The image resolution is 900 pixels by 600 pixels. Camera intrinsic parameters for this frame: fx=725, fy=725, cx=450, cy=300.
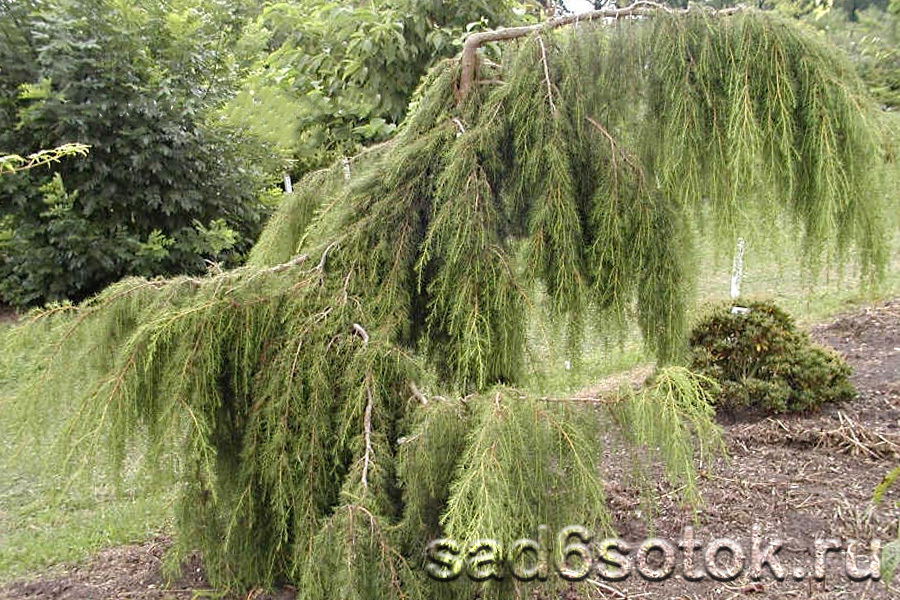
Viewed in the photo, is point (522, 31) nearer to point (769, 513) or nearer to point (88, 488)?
point (769, 513)

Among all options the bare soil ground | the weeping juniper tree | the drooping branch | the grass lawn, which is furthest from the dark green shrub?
the drooping branch

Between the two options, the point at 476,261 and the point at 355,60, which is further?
the point at 355,60

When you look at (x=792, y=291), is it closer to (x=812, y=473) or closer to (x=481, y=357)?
(x=812, y=473)

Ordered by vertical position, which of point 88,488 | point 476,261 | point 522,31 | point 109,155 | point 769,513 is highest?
point 109,155

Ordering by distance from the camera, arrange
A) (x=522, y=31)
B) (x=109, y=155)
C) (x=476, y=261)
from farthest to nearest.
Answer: (x=109, y=155)
(x=522, y=31)
(x=476, y=261)

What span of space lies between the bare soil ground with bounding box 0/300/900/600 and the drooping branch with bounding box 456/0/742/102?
147 cm

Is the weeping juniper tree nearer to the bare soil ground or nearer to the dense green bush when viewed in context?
the bare soil ground

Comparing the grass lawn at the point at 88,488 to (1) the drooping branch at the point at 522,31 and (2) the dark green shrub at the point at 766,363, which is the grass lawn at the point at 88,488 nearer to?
(2) the dark green shrub at the point at 766,363

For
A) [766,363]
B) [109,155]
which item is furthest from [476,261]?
[109,155]

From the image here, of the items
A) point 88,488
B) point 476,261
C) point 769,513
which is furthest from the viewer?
point 88,488

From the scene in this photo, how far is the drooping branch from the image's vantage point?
2.41 m

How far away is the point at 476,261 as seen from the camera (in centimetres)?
228

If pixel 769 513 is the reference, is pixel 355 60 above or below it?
above

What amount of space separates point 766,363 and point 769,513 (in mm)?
1324
